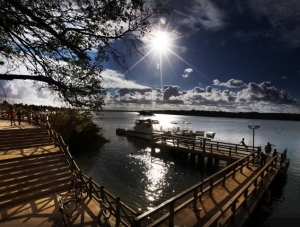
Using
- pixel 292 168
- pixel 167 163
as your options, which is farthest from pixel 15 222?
pixel 292 168

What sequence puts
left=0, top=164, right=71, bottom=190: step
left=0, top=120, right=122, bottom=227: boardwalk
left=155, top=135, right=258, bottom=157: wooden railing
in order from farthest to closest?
left=155, top=135, right=258, bottom=157: wooden railing → left=0, top=164, right=71, bottom=190: step → left=0, top=120, right=122, bottom=227: boardwalk

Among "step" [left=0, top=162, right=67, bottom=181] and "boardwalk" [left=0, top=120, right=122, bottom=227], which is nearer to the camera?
"boardwalk" [left=0, top=120, right=122, bottom=227]

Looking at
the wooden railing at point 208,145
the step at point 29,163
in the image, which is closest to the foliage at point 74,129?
the wooden railing at point 208,145

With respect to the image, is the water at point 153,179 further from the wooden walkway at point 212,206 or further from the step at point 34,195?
the step at point 34,195

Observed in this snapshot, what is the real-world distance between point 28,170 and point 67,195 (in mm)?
3192

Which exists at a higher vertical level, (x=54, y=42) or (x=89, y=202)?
(x=54, y=42)

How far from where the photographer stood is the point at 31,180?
10.4 m

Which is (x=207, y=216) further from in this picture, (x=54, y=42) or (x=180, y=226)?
(x=54, y=42)

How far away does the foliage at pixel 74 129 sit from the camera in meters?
29.8

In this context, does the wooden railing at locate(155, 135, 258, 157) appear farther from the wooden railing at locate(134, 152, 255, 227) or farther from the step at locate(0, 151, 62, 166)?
the step at locate(0, 151, 62, 166)

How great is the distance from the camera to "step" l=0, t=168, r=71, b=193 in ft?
31.1

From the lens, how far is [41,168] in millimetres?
11242

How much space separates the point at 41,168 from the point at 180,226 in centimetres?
933

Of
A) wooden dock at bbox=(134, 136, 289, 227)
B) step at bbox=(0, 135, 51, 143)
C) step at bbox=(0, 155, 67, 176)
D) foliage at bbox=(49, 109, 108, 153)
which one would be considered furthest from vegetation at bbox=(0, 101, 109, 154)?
wooden dock at bbox=(134, 136, 289, 227)
